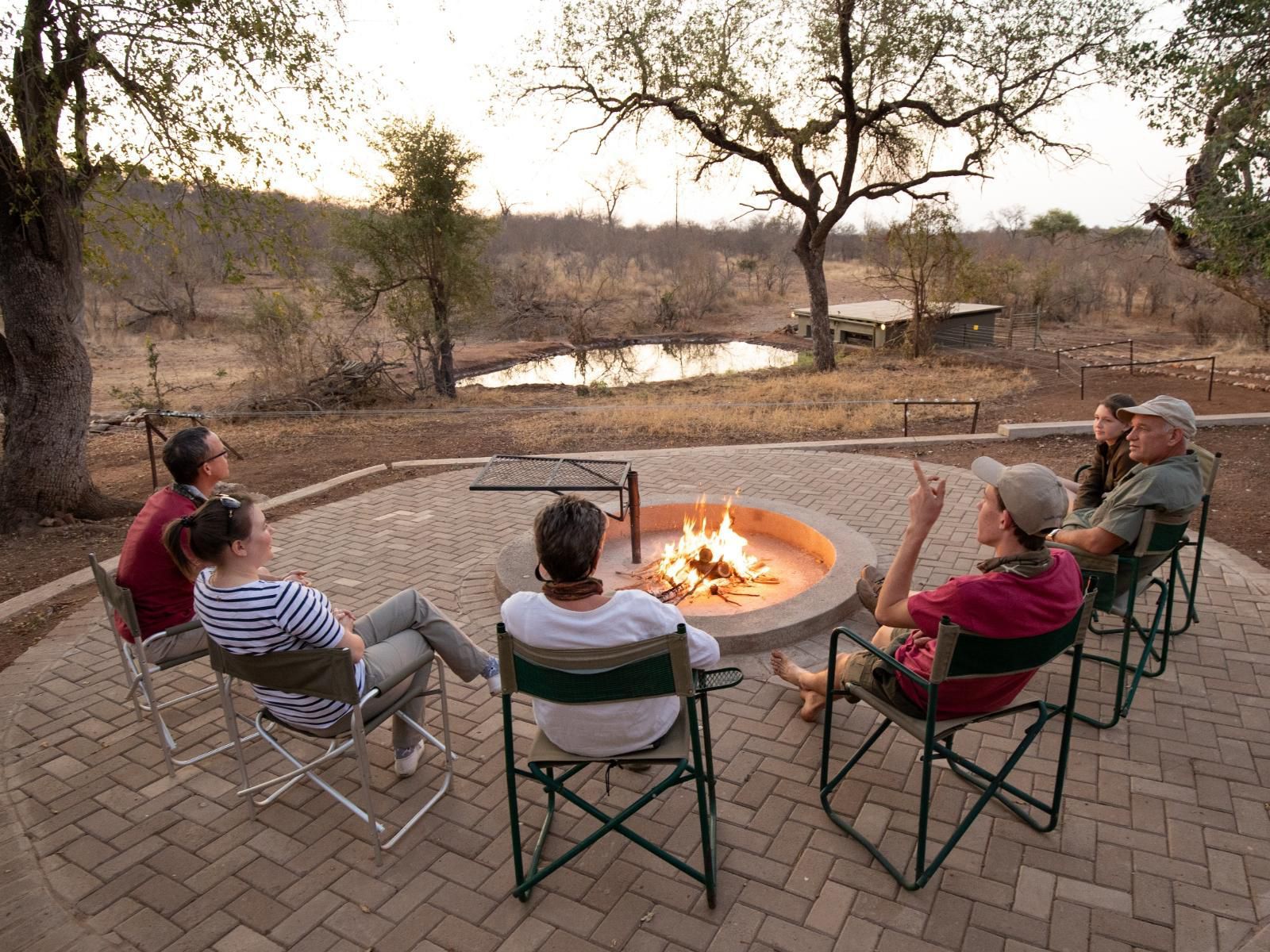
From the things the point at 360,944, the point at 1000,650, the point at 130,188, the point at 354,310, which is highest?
the point at 130,188

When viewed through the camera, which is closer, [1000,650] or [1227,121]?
[1000,650]

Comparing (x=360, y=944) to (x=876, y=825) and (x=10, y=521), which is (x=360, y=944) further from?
(x=10, y=521)

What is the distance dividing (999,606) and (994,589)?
0.06m

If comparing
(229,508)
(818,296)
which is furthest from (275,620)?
(818,296)

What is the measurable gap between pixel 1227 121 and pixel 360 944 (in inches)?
369

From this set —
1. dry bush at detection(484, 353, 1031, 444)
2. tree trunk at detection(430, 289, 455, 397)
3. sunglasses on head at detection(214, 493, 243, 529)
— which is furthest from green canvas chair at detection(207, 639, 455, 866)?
tree trunk at detection(430, 289, 455, 397)

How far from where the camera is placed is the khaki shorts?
2721mm

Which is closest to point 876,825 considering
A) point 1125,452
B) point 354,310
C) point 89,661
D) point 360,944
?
point 360,944

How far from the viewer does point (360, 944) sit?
2441mm

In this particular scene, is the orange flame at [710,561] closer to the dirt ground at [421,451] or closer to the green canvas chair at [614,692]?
the green canvas chair at [614,692]

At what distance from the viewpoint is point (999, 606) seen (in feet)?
7.93

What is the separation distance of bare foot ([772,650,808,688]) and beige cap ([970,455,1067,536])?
1441 mm

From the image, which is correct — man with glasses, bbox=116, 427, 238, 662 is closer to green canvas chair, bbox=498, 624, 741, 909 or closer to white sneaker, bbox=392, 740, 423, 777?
white sneaker, bbox=392, 740, 423, 777

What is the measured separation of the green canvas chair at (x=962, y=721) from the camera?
237 cm
